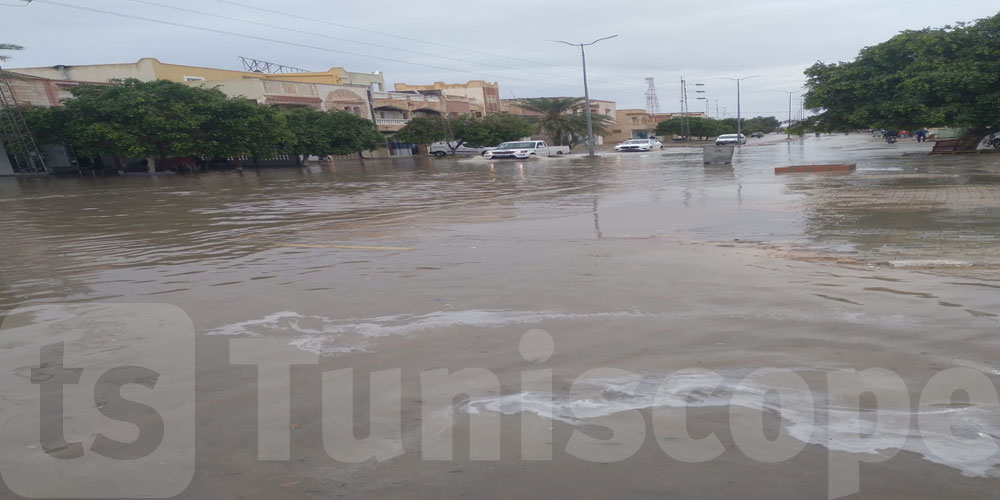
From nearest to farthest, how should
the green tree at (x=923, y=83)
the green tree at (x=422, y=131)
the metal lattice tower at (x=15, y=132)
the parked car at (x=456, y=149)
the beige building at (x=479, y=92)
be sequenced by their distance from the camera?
the green tree at (x=923, y=83)
the metal lattice tower at (x=15, y=132)
the green tree at (x=422, y=131)
the parked car at (x=456, y=149)
the beige building at (x=479, y=92)

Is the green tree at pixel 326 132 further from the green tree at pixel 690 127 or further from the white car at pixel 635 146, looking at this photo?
the green tree at pixel 690 127

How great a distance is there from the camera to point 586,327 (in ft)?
16.6

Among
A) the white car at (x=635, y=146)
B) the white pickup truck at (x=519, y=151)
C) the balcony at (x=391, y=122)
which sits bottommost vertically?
A: the white car at (x=635, y=146)

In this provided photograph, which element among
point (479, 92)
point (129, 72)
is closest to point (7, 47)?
point (129, 72)

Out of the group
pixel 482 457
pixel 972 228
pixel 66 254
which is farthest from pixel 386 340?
pixel 972 228

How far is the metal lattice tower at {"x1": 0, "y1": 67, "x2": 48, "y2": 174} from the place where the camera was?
35062 mm

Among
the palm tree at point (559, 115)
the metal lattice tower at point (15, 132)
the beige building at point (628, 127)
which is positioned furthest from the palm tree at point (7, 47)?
the beige building at point (628, 127)

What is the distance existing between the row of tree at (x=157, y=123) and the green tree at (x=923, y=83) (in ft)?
108

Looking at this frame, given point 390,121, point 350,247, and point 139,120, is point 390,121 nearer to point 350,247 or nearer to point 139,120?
point 139,120

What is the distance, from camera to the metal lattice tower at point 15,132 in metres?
35.1

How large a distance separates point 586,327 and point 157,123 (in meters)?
37.0

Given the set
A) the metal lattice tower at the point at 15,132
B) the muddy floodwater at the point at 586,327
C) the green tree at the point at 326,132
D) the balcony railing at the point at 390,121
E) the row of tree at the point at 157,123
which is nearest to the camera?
the muddy floodwater at the point at 586,327

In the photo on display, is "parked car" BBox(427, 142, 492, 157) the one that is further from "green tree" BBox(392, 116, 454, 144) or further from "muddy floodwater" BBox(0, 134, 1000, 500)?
"muddy floodwater" BBox(0, 134, 1000, 500)

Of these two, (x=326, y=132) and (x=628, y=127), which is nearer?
(x=326, y=132)
